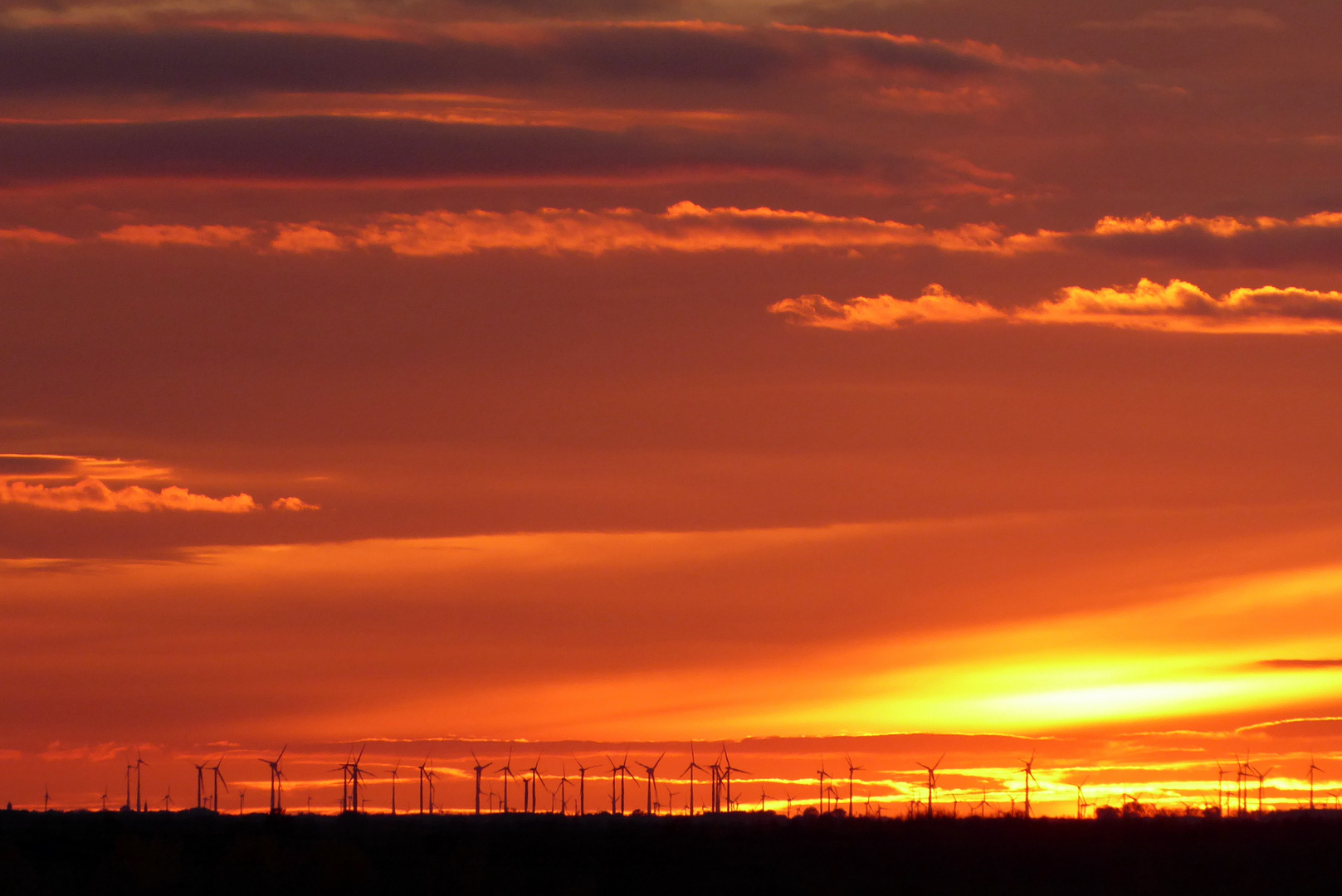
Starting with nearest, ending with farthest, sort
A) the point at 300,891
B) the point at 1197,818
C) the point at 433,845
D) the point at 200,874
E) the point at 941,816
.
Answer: the point at 300,891 → the point at 200,874 → the point at 433,845 → the point at 941,816 → the point at 1197,818

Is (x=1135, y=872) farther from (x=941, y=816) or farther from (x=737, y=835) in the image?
(x=941, y=816)

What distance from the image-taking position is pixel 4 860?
103125 mm

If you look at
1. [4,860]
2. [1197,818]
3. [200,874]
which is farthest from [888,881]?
[1197,818]

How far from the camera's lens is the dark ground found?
4016 inches

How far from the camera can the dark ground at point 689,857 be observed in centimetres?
10200

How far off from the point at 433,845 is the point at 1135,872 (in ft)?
156

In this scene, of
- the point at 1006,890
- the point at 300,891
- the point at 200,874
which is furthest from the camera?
the point at 1006,890

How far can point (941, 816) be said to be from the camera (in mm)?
168125

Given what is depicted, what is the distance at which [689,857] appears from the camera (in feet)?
418

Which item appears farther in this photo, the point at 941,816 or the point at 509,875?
the point at 941,816

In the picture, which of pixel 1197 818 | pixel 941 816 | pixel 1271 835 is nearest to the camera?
pixel 1271 835

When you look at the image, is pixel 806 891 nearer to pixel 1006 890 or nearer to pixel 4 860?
pixel 1006 890

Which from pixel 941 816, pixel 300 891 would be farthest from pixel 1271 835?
pixel 300 891

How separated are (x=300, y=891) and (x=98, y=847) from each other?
151 ft
